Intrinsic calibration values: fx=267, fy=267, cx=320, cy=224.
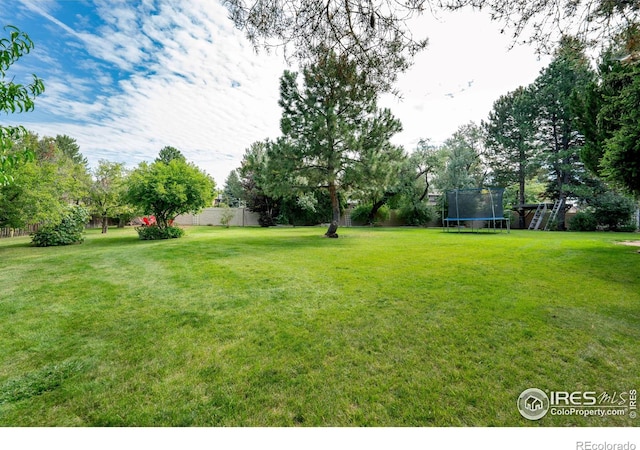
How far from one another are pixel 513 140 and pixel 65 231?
23293mm

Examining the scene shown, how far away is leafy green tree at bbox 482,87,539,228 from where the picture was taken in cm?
1634

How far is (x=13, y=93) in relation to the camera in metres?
2.08

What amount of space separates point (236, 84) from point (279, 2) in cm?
232

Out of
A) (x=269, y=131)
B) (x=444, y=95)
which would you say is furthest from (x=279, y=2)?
(x=269, y=131)

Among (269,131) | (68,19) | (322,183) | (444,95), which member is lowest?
(322,183)

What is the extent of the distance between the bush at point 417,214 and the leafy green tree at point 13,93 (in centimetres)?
1757

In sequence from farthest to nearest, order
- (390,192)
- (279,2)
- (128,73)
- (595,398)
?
(390,192)
(128,73)
(279,2)
(595,398)

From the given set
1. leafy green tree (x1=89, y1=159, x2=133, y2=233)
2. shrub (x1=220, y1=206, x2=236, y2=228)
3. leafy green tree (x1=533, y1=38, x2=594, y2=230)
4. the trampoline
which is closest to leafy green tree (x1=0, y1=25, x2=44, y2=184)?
leafy green tree (x1=89, y1=159, x2=133, y2=233)

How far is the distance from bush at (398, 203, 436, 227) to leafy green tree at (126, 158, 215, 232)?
42.1 feet

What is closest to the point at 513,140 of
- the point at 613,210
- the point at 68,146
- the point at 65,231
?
the point at 613,210

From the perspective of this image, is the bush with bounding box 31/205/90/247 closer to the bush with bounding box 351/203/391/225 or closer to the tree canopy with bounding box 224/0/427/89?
the tree canopy with bounding box 224/0/427/89

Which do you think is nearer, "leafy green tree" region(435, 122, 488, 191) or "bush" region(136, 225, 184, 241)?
"bush" region(136, 225, 184, 241)
